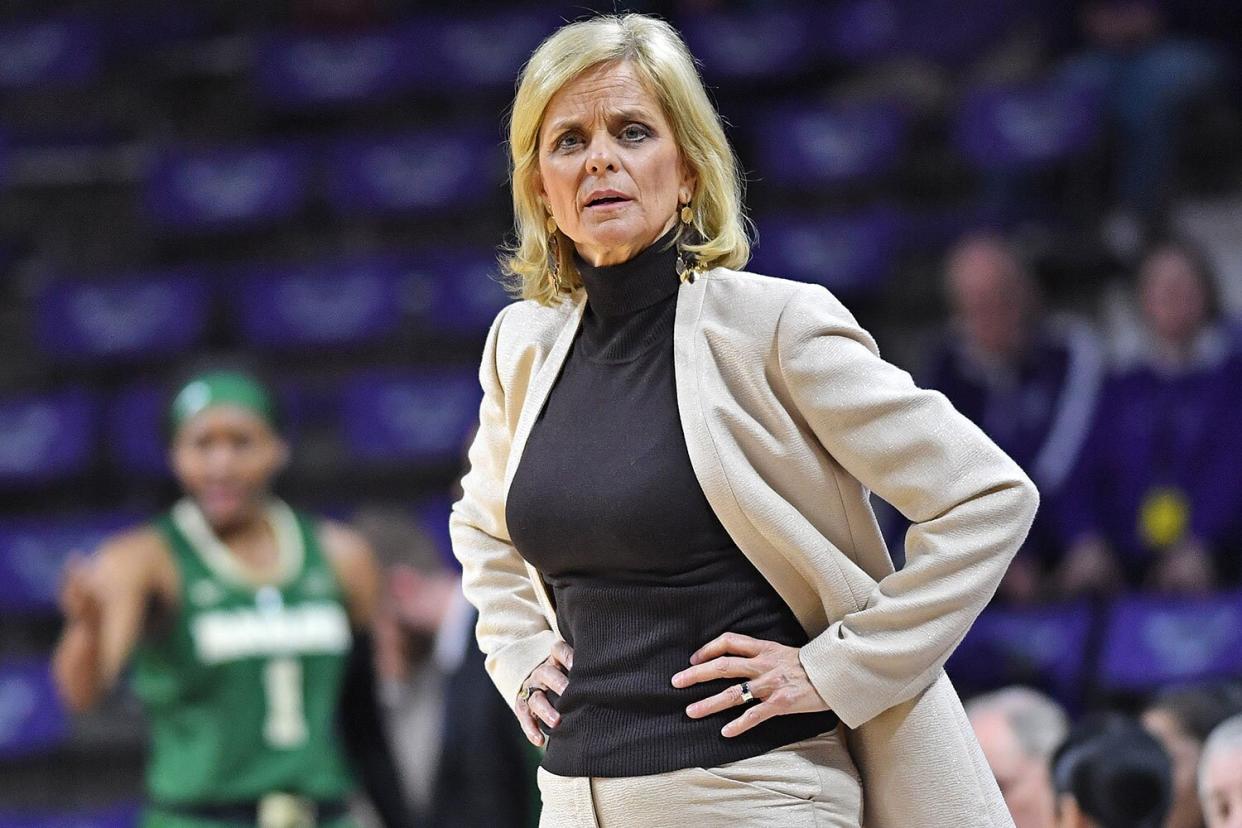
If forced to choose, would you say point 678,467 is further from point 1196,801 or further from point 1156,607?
point 1156,607

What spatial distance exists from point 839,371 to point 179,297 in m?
6.58

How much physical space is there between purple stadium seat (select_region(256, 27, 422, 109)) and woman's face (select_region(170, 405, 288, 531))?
15.2 feet

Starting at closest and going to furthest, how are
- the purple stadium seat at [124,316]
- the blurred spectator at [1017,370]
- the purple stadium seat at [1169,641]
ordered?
the purple stadium seat at [1169,641] < the blurred spectator at [1017,370] < the purple stadium seat at [124,316]

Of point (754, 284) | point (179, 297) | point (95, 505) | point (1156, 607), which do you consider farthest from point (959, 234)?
point (754, 284)

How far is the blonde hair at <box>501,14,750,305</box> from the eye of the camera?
2330 mm

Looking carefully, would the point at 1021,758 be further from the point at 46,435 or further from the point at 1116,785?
the point at 46,435

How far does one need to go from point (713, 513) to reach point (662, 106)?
1.64ft

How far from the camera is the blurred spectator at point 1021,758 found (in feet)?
12.1

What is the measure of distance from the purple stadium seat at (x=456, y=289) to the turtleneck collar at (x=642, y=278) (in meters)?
5.63

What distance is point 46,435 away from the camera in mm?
8180

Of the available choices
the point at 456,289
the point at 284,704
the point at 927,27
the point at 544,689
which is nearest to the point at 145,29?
the point at 456,289

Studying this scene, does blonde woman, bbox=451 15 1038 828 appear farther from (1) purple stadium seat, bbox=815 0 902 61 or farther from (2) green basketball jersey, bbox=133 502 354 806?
(1) purple stadium seat, bbox=815 0 902 61

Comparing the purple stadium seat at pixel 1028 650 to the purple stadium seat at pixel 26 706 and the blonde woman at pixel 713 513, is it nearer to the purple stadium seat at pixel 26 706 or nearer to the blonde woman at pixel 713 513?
the blonde woman at pixel 713 513

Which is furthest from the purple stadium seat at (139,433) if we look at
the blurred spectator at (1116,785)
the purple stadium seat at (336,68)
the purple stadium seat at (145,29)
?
the blurred spectator at (1116,785)
